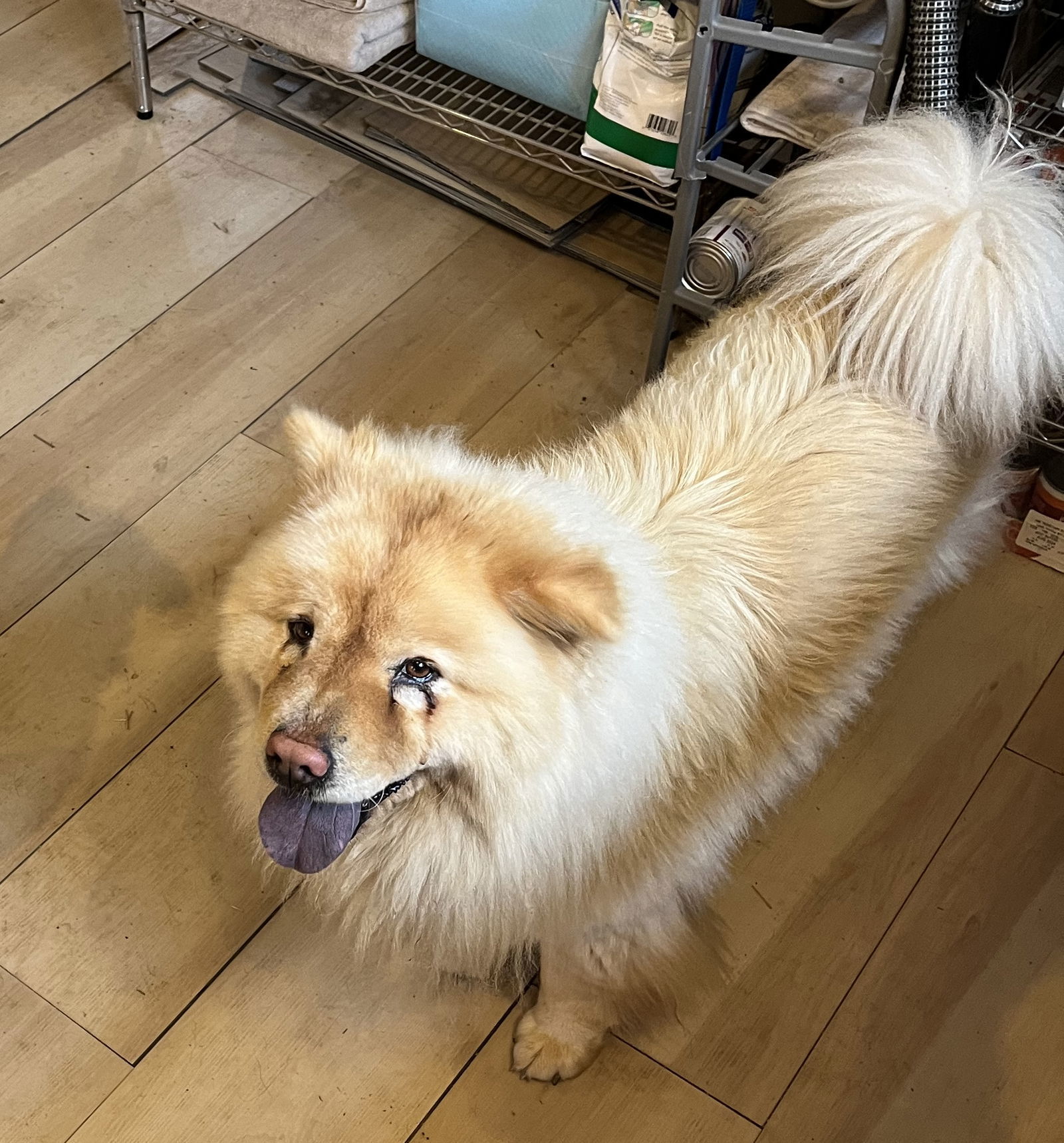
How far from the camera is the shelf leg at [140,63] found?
2.25m

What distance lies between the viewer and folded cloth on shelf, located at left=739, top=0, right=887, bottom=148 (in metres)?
1.59

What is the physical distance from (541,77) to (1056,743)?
1387 millimetres

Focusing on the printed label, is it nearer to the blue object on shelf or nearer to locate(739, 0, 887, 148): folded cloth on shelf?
locate(739, 0, 887, 148): folded cloth on shelf

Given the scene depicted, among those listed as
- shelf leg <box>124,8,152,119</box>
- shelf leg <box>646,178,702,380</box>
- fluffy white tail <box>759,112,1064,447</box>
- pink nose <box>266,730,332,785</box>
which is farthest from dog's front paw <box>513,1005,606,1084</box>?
shelf leg <box>124,8,152,119</box>

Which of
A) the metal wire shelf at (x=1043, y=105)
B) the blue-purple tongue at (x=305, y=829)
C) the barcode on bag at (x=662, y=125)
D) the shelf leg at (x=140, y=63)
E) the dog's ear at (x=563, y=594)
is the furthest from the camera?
the shelf leg at (x=140, y=63)

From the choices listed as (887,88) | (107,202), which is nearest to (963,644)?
(887,88)

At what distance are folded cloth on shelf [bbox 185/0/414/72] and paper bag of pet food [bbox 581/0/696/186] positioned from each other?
0.45 meters

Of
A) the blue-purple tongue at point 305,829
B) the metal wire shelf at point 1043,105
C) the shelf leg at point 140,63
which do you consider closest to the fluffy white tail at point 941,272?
the metal wire shelf at point 1043,105

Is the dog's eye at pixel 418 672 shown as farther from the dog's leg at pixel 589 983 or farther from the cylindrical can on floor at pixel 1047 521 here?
the cylindrical can on floor at pixel 1047 521

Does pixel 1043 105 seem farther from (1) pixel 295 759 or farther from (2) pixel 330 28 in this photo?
(1) pixel 295 759

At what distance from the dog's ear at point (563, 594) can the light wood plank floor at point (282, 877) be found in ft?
2.25

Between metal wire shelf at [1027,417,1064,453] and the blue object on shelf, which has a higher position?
the blue object on shelf

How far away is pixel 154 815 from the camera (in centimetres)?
150

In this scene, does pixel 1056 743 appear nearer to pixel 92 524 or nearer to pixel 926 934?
pixel 926 934
